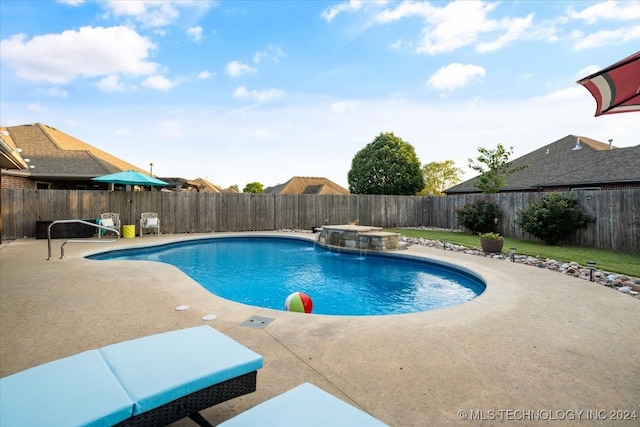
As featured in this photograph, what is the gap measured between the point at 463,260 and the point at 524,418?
19.4 feet

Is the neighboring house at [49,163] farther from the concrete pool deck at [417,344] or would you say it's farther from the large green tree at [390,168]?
the large green tree at [390,168]

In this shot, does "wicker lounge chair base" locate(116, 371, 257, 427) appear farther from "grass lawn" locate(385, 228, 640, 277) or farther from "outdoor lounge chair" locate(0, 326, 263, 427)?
"grass lawn" locate(385, 228, 640, 277)

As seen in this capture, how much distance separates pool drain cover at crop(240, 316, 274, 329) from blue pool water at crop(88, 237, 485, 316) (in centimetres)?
170

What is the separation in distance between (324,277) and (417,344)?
439 cm

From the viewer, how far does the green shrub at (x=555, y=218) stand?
10.1 metres

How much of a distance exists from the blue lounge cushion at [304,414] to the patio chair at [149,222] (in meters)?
12.5

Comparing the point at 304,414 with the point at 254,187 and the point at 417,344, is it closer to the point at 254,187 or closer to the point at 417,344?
the point at 417,344

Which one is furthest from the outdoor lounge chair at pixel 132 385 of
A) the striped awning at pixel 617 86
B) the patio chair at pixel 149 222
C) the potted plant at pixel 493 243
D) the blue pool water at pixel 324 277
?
the patio chair at pixel 149 222

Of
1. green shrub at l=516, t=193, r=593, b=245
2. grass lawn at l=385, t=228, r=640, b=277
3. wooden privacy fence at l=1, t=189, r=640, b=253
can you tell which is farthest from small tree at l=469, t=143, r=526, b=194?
grass lawn at l=385, t=228, r=640, b=277

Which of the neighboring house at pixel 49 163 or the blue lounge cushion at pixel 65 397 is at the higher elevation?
the neighboring house at pixel 49 163

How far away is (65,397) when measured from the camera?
151cm

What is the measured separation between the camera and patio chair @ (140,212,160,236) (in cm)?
1244

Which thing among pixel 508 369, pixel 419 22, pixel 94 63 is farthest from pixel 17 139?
pixel 508 369

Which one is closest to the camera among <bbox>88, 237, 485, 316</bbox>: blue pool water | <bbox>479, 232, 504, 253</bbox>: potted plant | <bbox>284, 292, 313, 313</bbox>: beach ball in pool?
<bbox>284, 292, 313, 313</bbox>: beach ball in pool
